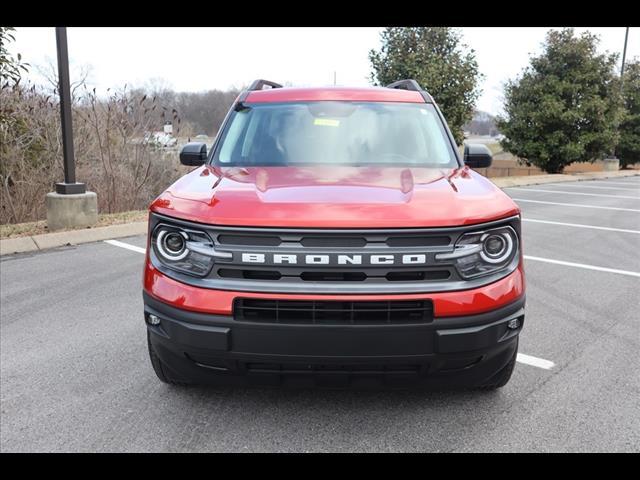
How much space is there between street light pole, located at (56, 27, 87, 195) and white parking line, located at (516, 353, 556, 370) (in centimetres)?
699

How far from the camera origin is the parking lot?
2.68 meters

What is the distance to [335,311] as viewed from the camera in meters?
2.36

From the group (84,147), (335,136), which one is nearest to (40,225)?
(84,147)

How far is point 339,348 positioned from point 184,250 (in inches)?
34.5

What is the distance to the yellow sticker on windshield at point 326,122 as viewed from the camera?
3.86 m

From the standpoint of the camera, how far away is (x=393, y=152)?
3.71 meters

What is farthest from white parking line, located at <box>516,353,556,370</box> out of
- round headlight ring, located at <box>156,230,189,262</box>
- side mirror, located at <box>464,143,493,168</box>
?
round headlight ring, located at <box>156,230,189,262</box>

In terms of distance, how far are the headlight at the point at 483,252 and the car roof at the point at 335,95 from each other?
190cm

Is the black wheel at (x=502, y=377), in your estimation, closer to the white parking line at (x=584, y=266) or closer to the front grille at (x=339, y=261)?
the front grille at (x=339, y=261)

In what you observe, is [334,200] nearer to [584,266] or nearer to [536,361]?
[536,361]

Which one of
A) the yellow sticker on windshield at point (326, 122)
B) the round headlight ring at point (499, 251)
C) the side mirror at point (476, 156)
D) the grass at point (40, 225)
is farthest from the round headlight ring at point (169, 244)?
the grass at point (40, 225)

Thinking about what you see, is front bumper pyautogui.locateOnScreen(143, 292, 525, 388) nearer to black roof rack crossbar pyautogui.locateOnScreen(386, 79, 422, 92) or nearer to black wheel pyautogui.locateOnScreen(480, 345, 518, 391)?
black wheel pyautogui.locateOnScreen(480, 345, 518, 391)
